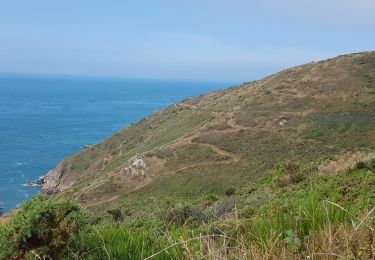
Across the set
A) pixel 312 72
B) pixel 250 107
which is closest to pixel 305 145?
pixel 250 107

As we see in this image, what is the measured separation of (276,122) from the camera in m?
52.0

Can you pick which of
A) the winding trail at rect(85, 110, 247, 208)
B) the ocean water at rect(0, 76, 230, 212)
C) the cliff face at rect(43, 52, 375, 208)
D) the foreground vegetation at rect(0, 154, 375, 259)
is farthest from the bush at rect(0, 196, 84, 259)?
the ocean water at rect(0, 76, 230, 212)

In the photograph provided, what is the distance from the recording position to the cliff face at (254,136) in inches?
Result: 1700

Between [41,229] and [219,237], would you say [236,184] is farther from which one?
[41,229]

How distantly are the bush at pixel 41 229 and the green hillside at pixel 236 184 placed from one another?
1 cm

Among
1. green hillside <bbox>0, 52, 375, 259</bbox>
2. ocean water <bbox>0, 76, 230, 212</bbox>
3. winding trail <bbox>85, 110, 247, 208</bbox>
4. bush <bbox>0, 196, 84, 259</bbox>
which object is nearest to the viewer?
green hillside <bbox>0, 52, 375, 259</bbox>

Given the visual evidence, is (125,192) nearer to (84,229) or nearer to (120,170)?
(120,170)

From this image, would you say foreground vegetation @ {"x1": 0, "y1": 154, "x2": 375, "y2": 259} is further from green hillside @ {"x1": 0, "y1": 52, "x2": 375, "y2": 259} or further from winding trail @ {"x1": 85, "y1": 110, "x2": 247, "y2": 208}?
winding trail @ {"x1": 85, "y1": 110, "x2": 247, "y2": 208}

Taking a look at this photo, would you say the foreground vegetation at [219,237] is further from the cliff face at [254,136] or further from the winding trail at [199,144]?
the winding trail at [199,144]

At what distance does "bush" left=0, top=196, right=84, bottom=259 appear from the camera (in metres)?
4.34

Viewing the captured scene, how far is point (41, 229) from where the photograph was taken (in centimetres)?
449

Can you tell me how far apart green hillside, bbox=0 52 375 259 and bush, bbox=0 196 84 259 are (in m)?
0.01

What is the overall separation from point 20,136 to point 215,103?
75225mm

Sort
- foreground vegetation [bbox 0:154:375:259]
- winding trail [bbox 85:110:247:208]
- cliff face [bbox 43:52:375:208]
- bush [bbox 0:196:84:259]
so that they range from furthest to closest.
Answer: winding trail [bbox 85:110:247:208]
cliff face [bbox 43:52:375:208]
bush [bbox 0:196:84:259]
foreground vegetation [bbox 0:154:375:259]
